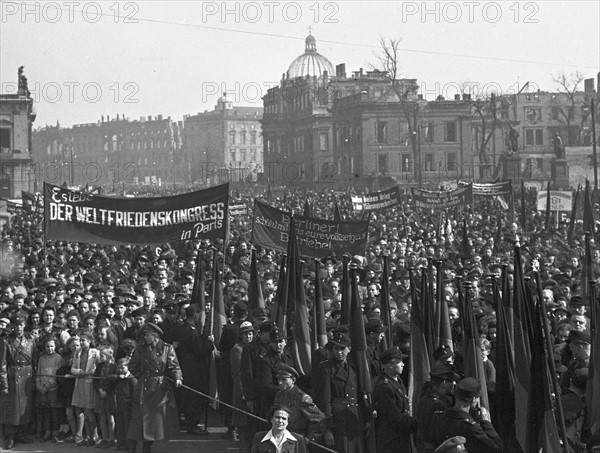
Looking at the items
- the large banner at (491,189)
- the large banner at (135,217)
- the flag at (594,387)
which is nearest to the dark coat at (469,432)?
the flag at (594,387)

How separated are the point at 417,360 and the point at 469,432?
255 cm

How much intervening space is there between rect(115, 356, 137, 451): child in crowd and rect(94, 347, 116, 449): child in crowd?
172 millimetres

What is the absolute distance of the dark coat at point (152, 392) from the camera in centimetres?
1109

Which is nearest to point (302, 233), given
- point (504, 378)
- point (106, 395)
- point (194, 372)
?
point (194, 372)

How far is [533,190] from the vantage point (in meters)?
48.0

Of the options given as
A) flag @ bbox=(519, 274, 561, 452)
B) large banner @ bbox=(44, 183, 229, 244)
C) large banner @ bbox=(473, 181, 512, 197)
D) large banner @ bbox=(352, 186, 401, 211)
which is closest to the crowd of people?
flag @ bbox=(519, 274, 561, 452)

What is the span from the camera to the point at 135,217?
1579 centimetres

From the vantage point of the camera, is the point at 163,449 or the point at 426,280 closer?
the point at 426,280

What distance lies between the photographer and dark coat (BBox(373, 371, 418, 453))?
8.62 metres

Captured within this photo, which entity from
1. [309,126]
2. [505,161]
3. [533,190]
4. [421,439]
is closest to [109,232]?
[421,439]

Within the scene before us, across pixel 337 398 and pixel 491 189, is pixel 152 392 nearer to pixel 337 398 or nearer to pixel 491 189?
pixel 337 398

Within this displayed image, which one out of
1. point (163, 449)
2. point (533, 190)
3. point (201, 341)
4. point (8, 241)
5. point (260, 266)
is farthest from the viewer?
point (533, 190)

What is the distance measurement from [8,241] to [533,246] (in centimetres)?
1305

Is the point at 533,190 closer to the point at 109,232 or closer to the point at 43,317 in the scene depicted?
the point at 109,232
